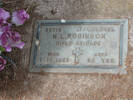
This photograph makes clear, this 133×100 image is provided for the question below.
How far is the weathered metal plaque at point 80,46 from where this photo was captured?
2.06m

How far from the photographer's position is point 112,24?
213 cm

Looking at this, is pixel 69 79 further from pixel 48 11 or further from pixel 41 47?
pixel 48 11

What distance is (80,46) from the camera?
2137 mm

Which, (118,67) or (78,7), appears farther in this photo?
(78,7)

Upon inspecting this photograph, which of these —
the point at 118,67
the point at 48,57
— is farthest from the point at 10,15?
the point at 118,67

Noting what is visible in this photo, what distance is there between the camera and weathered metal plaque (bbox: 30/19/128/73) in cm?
206

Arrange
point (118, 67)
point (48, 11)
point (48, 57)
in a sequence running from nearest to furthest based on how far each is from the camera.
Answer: point (118, 67), point (48, 57), point (48, 11)

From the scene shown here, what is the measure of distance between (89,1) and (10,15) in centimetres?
80

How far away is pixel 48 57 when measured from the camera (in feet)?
7.11

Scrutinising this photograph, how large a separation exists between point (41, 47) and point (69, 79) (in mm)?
408

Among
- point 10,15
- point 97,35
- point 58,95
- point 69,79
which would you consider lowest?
point 58,95

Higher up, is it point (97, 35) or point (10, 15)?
point (10, 15)

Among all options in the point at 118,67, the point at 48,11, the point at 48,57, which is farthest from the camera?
the point at 48,11

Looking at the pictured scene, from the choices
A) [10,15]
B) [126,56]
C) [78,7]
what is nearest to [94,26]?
[78,7]
